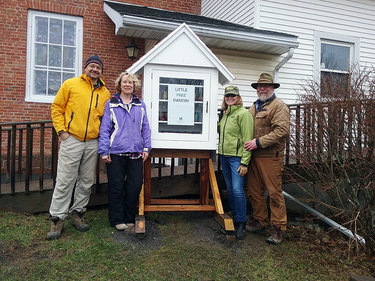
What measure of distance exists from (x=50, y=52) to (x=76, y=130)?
15.7 ft

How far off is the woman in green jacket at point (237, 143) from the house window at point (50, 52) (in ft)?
16.6

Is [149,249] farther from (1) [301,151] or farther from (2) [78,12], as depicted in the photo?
(2) [78,12]

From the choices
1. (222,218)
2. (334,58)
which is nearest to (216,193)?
(222,218)

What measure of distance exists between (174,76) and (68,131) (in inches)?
54.4

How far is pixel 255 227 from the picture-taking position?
3.99 m

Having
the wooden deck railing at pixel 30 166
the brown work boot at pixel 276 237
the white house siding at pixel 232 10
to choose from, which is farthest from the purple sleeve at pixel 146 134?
the white house siding at pixel 232 10

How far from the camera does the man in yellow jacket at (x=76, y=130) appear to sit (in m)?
3.49

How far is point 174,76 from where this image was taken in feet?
12.5

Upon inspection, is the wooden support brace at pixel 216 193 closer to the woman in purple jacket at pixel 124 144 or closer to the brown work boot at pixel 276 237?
the brown work boot at pixel 276 237

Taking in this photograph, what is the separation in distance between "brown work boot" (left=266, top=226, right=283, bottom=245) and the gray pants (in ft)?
7.33

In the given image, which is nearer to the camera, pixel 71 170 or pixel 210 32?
pixel 71 170

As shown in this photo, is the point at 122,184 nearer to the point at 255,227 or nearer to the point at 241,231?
the point at 241,231

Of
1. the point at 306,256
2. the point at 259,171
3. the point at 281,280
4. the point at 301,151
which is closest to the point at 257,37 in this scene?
the point at 301,151

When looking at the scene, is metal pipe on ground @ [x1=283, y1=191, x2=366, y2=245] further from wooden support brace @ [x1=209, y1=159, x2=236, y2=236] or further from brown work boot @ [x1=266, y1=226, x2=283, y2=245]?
wooden support brace @ [x1=209, y1=159, x2=236, y2=236]
